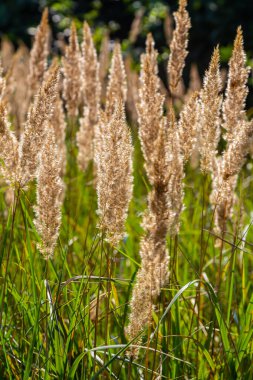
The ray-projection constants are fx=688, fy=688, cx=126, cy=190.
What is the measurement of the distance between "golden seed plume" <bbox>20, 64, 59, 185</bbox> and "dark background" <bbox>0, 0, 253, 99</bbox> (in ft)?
27.0

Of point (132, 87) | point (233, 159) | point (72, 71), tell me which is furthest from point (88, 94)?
point (132, 87)

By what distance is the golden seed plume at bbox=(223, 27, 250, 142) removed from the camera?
2.92 meters

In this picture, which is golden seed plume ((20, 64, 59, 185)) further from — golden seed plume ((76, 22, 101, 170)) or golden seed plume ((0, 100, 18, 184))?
golden seed plume ((76, 22, 101, 170))

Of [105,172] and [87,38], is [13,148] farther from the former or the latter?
[87,38]

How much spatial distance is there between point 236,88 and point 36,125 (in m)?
0.95

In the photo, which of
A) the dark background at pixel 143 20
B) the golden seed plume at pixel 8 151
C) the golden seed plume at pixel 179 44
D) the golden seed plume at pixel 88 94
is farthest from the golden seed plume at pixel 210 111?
the dark background at pixel 143 20

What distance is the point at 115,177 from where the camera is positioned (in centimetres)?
245

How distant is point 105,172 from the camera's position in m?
2.49

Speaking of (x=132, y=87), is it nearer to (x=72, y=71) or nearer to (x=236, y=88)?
(x=72, y=71)

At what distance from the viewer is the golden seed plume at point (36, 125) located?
2539 millimetres

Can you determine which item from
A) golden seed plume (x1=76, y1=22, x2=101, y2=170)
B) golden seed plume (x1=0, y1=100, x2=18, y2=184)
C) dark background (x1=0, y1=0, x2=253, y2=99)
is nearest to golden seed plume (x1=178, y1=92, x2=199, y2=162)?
golden seed plume (x1=0, y1=100, x2=18, y2=184)

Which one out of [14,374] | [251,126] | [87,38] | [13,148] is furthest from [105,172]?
[87,38]

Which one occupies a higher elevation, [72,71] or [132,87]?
[132,87]

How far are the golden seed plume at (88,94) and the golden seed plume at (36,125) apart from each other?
1256 millimetres
